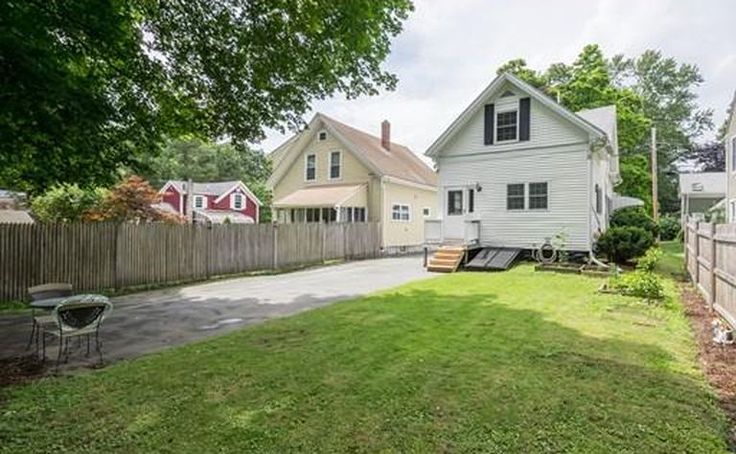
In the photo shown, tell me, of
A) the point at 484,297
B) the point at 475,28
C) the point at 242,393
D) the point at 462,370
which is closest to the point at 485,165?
the point at 475,28

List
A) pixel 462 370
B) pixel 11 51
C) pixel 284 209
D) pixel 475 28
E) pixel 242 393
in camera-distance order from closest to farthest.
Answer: pixel 242 393 → pixel 462 370 → pixel 11 51 → pixel 475 28 → pixel 284 209

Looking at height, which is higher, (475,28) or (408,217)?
(475,28)

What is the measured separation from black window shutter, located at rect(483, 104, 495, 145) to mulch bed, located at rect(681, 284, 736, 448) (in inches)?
396

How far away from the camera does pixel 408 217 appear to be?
87.1 feet

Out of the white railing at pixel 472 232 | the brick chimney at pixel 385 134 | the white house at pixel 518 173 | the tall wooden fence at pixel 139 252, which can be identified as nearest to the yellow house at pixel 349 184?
the brick chimney at pixel 385 134

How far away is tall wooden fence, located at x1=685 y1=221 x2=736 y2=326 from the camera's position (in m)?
6.67

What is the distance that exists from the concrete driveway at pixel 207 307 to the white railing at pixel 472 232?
2.45 meters

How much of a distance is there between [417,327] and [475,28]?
988cm

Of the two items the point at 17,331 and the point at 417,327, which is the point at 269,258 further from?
the point at 417,327

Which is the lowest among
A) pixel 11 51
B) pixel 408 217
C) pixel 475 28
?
pixel 408 217

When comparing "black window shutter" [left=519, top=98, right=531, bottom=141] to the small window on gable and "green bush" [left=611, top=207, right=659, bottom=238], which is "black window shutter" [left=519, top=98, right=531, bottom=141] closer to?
"green bush" [left=611, top=207, right=659, bottom=238]

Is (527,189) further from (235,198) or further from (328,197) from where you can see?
(235,198)

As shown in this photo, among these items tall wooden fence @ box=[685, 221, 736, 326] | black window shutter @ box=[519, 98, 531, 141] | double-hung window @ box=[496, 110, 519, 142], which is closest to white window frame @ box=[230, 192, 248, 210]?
double-hung window @ box=[496, 110, 519, 142]

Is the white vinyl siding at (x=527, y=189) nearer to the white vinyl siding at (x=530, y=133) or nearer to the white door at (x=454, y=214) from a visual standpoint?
the white vinyl siding at (x=530, y=133)
